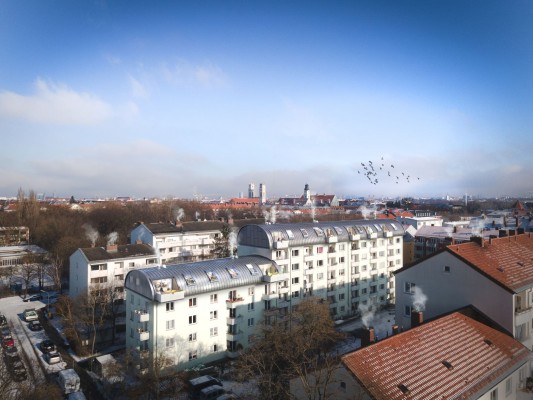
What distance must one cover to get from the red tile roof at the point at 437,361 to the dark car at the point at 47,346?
26.3 meters

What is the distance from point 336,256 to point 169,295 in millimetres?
20749

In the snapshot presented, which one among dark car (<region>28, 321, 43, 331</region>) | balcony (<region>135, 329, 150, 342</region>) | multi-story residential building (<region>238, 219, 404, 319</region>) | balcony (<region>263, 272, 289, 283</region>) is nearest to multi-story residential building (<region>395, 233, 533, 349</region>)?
balcony (<region>263, 272, 289, 283</region>)

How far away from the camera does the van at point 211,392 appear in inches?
896

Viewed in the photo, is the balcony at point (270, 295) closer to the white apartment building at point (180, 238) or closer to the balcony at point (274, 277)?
the balcony at point (274, 277)

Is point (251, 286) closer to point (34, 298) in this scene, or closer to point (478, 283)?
point (478, 283)

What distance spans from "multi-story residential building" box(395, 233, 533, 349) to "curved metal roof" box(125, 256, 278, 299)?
39.9 ft

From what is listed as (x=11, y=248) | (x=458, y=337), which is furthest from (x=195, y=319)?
(x=11, y=248)

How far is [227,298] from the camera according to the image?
99.1ft

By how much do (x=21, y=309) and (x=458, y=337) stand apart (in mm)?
44698

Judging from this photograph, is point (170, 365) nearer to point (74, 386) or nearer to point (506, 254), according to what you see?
point (74, 386)

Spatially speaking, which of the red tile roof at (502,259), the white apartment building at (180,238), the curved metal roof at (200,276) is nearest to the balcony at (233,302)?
the curved metal roof at (200,276)

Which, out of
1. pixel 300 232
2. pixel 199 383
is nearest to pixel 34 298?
pixel 199 383

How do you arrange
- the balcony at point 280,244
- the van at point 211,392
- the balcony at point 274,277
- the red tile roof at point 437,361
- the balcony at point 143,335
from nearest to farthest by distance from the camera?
the red tile roof at point 437,361
the van at point 211,392
the balcony at point 143,335
the balcony at point 274,277
the balcony at point 280,244

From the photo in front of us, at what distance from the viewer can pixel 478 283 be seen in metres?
21.8
